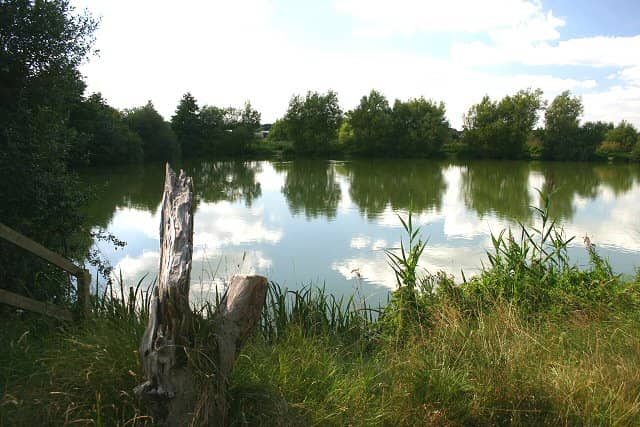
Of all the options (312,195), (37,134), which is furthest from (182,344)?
(312,195)

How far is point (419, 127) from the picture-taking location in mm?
54094

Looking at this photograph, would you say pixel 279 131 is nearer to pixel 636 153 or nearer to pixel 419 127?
pixel 419 127

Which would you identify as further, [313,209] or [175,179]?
[313,209]

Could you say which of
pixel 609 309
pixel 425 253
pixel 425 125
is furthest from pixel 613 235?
pixel 425 125

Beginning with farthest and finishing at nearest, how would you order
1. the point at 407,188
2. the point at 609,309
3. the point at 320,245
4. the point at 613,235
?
the point at 407,188, the point at 613,235, the point at 320,245, the point at 609,309

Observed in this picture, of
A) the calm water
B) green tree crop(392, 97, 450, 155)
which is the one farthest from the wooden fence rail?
green tree crop(392, 97, 450, 155)

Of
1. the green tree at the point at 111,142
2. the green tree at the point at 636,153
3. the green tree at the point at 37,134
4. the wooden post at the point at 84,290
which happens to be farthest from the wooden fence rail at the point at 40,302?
the green tree at the point at 636,153

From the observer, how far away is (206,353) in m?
2.05

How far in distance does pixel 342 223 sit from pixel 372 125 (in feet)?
142

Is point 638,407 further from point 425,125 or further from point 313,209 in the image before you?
point 425,125

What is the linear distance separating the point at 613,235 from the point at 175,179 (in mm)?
11858

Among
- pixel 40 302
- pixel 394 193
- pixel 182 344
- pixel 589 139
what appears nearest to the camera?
pixel 182 344

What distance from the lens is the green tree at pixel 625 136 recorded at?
49.0m

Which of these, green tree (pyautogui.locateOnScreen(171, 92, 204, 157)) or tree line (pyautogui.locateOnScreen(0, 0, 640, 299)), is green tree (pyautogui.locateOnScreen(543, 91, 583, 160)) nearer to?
tree line (pyautogui.locateOnScreen(0, 0, 640, 299))
